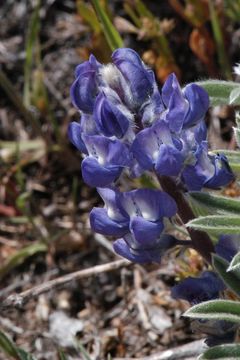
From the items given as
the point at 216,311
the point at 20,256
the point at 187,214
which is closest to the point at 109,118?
the point at 187,214

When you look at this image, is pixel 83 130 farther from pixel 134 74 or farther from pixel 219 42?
pixel 219 42

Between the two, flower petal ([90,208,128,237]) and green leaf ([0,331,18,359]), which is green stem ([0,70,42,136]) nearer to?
green leaf ([0,331,18,359])

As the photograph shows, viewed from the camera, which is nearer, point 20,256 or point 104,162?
point 104,162

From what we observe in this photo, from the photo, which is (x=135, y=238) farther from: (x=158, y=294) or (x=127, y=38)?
(x=127, y=38)

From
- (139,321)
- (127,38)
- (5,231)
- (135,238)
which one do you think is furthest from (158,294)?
(127,38)

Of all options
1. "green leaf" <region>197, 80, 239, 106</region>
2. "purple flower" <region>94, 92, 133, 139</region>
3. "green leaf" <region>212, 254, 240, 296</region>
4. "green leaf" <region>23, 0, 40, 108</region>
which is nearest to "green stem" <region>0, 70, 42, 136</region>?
"green leaf" <region>23, 0, 40, 108</region>

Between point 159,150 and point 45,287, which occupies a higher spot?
point 159,150
